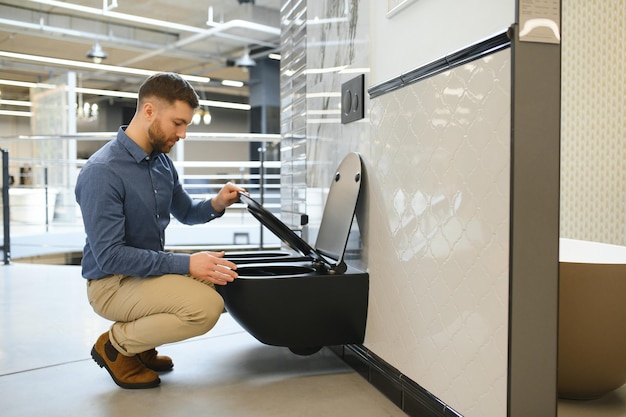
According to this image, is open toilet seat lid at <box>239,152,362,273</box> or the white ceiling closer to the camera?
open toilet seat lid at <box>239,152,362,273</box>

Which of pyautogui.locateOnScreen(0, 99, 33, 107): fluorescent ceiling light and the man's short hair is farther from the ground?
pyautogui.locateOnScreen(0, 99, 33, 107): fluorescent ceiling light

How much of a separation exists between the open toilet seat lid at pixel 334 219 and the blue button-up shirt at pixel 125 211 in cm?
29

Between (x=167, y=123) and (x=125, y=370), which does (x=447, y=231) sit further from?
(x=125, y=370)

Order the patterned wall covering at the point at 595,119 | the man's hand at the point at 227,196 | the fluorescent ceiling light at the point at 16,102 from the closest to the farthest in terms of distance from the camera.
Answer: the man's hand at the point at 227,196
the patterned wall covering at the point at 595,119
the fluorescent ceiling light at the point at 16,102

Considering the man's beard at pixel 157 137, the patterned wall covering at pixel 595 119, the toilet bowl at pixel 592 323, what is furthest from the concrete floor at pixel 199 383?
the patterned wall covering at pixel 595 119

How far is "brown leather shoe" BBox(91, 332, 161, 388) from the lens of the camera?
1849mm

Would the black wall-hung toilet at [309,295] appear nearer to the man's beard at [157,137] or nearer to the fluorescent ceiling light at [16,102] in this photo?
the man's beard at [157,137]

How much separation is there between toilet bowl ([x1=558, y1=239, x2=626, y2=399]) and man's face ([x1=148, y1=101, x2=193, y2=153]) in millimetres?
1254

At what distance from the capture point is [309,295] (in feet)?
6.05

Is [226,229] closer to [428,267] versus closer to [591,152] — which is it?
[591,152]

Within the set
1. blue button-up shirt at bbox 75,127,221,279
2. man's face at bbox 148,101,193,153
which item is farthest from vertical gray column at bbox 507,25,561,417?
man's face at bbox 148,101,193,153

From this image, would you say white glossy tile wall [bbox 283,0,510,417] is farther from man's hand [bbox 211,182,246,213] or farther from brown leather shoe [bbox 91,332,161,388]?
brown leather shoe [bbox 91,332,161,388]

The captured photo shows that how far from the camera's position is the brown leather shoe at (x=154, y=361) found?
2016mm

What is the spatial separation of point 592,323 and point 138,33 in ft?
31.3
